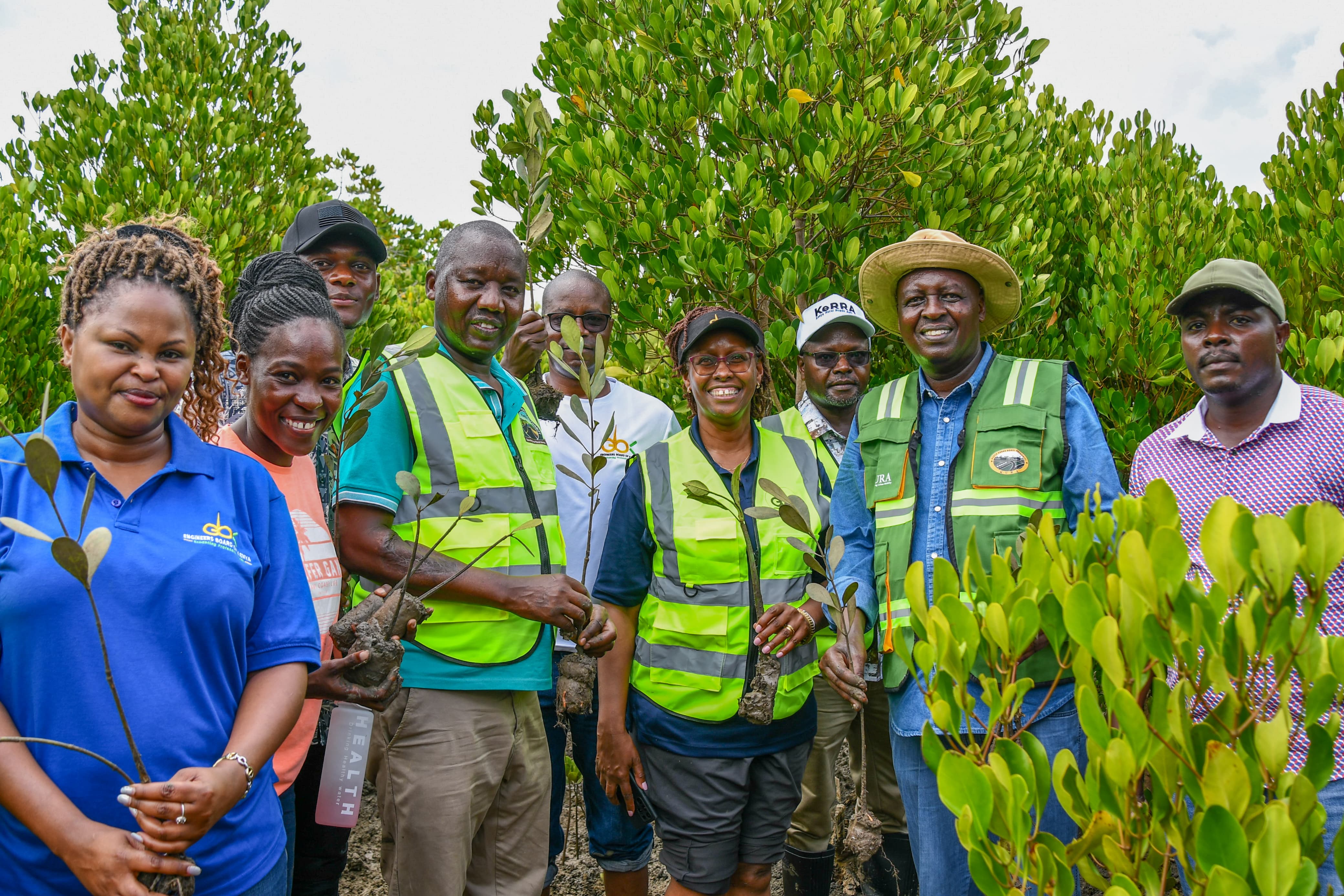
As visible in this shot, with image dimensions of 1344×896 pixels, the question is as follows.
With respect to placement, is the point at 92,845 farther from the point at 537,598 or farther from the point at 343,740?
the point at 537,598

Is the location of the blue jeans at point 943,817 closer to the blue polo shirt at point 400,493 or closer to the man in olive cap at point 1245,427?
the man in olive cap at point 1245,427

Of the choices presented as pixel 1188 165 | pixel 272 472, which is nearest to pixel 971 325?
pixel 272 472

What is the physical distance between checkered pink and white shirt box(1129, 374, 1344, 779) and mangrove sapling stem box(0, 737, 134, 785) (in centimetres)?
228

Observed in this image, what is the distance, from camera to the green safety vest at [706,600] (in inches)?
107

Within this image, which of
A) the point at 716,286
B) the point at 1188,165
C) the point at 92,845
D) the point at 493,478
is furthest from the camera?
the point at 1188,165

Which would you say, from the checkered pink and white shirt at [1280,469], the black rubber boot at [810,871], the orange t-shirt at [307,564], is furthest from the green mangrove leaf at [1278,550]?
A: the black rubber boot at [810,871]

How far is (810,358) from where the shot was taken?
3795 mm

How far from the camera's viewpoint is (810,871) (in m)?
3.36

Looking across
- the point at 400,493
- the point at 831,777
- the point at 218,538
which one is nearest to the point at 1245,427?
the point at 831,777

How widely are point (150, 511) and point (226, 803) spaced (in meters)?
0.55

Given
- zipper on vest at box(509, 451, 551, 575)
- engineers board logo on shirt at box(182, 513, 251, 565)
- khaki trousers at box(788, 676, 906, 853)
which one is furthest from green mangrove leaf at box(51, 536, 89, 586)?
khaki trousers at box(788, 676, 906, 853)

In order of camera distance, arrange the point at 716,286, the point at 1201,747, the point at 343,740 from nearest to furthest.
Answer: the point at 1201,747, the point at 343,740, the point at 716,286

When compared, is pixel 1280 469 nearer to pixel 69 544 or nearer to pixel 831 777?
pixel 831 777

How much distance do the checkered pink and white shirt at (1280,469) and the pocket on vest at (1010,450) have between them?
29 cm
